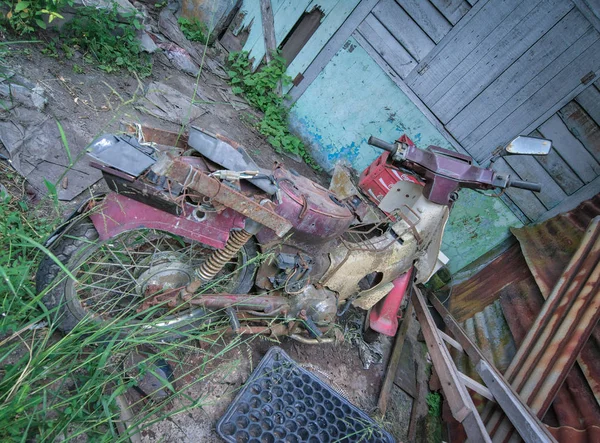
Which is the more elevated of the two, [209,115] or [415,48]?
[415,48]

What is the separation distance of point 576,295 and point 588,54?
220cm

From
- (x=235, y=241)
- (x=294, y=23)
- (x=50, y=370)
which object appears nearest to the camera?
(x=50, y=370)

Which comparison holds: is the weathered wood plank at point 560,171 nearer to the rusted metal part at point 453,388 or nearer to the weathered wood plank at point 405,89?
the weathered wood plank at point 405,89

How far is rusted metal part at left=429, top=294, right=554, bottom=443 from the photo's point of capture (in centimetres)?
208

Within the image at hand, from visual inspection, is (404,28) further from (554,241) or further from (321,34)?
(554,241)

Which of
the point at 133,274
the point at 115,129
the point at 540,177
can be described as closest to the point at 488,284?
the point at 540,177

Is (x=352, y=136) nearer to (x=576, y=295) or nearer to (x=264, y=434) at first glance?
(x=576, y=295)

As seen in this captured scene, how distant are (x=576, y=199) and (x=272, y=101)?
11.3 feet

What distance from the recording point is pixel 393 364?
112 inches

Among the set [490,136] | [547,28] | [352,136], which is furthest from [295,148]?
[547,28]

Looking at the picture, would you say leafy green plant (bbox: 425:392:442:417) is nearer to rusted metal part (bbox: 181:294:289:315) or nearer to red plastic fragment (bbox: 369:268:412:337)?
red plastic fragment (bbox: 369:268:412:337)

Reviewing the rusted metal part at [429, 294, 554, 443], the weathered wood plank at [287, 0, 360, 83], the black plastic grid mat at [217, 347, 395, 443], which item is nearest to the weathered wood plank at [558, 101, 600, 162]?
the rusted metal part at [429, 294, 554, 443]

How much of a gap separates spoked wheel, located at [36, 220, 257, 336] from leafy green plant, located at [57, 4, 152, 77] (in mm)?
2545

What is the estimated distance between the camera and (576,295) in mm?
2754
